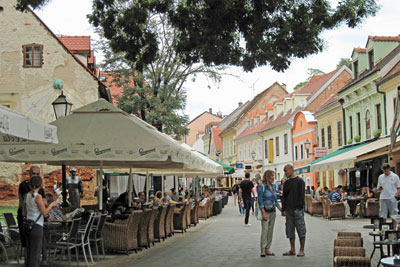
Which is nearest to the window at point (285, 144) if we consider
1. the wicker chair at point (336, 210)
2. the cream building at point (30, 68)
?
the cream building at point (30, 68)

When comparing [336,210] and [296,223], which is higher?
[296,223]

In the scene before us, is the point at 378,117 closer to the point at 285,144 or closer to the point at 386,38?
the point at 386,38

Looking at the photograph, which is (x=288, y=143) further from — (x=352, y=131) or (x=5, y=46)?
(x=5, y=46)

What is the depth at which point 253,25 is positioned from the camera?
1241 centimetres

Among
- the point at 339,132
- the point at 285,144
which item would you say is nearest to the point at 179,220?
the point at 339,132

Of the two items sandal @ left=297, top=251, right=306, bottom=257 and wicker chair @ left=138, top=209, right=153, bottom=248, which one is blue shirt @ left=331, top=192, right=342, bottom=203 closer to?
wicker chair @ left=138, top=209, right=153, bottom=248

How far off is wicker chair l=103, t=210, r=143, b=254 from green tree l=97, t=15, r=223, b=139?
2045 cm

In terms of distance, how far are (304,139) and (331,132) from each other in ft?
26.2

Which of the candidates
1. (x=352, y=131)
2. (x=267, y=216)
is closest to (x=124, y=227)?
(x=267, y=216)

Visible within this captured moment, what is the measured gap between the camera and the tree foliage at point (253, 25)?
12.3 meters

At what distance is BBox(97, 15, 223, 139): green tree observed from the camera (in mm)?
33281

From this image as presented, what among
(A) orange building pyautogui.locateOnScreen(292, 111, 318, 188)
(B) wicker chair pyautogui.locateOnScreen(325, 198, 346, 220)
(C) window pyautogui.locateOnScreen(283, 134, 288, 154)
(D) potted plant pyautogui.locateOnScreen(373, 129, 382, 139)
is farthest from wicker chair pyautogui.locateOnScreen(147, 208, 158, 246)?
(C) window pyautogui.locateOnScreen(283, 134, 288, 154)

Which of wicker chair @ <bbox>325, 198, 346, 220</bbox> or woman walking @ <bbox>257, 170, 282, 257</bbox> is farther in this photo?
wicker chair @ <bbox>325, 198, 346, 220</bbox>

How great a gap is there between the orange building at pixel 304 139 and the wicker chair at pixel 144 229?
3244 cm
